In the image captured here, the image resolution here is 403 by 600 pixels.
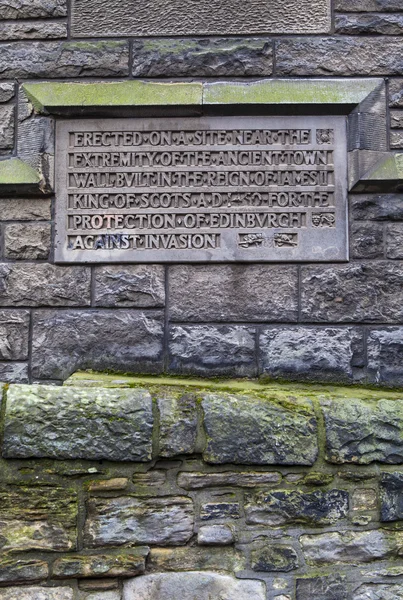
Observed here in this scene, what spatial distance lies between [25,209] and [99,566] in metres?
2.09

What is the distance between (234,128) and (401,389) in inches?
70.4

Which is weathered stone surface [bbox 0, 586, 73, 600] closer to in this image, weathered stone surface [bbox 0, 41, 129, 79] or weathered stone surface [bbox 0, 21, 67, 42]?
weathered stone surface [bbox 0, 41, 129, 79]

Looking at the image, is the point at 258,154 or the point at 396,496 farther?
the point at 258,154

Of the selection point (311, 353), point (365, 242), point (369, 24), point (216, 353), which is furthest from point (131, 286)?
point (369, 24)

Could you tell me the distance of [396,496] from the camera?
2.69 meters

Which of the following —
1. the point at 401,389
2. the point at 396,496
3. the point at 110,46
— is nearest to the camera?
the point at 396,496

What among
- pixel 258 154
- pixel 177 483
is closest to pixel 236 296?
pixel 258 154

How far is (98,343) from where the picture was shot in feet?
11.8

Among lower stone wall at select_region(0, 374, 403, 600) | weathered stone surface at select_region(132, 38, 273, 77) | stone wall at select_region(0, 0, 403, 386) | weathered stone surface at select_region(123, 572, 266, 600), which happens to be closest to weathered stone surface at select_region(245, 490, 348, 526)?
lower stone wall at select_region(0, 374, 403, 600)

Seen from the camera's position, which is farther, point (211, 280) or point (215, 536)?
point (211, 280)

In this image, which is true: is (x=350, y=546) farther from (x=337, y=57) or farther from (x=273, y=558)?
(x=337, y=57)

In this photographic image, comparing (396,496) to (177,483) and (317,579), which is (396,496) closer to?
(317,579)

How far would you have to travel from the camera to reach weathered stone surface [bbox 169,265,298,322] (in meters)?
3.59

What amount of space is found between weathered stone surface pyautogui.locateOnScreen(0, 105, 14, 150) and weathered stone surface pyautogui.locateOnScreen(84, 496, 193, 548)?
223cm
